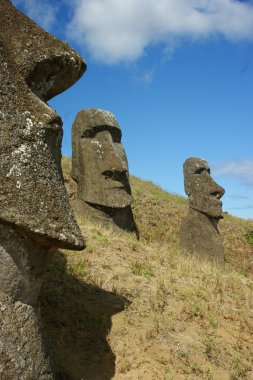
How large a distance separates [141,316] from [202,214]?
746 centimetres

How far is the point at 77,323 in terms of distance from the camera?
18.0 feet

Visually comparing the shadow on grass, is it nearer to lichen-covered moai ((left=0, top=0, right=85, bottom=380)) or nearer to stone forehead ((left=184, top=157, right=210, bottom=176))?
lichen-covered moai ((left=0, top=0, right=85, bottom=380))

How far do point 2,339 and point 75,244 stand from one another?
30.8 inches

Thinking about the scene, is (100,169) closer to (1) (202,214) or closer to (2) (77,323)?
(1) (202,214)

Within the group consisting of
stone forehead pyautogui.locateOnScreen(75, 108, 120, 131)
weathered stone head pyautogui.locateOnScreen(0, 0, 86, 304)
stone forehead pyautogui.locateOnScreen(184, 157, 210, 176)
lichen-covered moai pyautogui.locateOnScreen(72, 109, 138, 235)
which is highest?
stone forehead pyautogui.locateOnScreen(184, 157, 210, 176)

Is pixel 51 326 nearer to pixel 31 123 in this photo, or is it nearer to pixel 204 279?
pixel 31 123

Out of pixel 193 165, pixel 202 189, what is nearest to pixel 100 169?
pixel 193 165

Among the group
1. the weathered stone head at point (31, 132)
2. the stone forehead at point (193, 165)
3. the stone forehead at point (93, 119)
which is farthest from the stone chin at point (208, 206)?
the weathered stone head at point (31, 132)

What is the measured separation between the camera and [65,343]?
5.06 meters

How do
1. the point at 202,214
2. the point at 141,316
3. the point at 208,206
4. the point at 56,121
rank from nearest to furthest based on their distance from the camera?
1. the point at 56,121
2. the point at 141,316
3. the point at 208,206
4. the point at 202,214

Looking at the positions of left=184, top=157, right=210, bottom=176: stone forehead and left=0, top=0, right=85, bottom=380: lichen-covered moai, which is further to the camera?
left=184, top=157, right=210, bottom=176: stone forehead

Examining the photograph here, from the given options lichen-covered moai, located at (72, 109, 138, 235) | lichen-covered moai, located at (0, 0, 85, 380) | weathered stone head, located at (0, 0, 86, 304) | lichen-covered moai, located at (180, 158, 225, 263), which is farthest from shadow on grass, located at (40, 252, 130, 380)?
lichen-covered moai, located at (180, 158, 225, 263)

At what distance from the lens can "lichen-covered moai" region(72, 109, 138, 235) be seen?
35.8ft

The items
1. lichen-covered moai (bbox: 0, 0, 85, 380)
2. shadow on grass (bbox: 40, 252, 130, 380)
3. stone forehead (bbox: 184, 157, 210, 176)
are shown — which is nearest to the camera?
lichen-covered moai (bbox: 0, 0, 85, 380)
